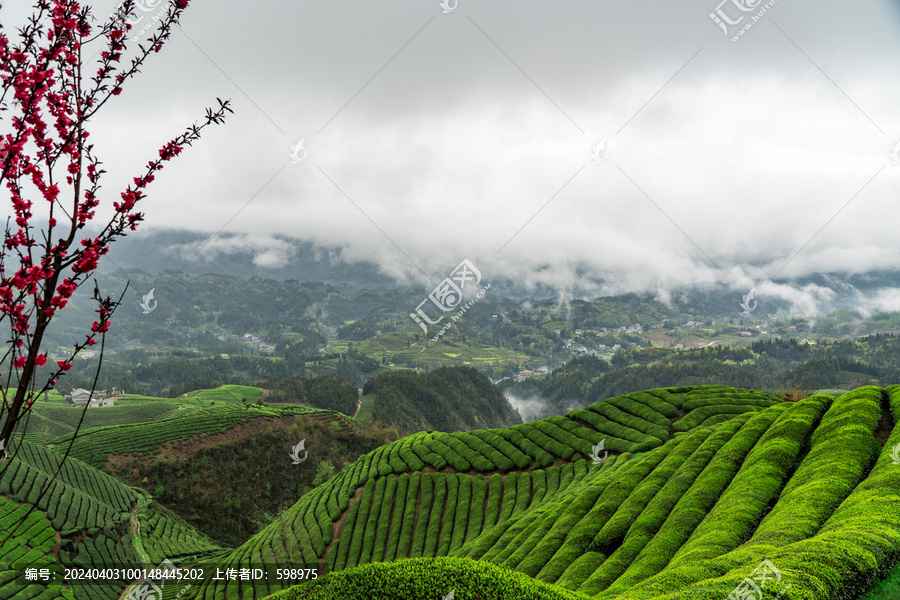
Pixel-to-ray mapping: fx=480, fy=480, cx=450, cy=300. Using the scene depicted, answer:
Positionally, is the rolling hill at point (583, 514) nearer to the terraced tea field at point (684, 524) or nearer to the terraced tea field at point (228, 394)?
the terraced tea field at point (684, 524)

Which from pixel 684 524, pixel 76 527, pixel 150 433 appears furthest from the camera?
pixel 150 433

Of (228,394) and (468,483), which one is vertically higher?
(228,394)

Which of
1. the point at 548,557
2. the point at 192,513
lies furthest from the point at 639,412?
the point at 192,513

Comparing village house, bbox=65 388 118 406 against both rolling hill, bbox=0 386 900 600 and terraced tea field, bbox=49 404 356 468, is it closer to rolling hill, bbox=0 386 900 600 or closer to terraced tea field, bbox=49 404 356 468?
terraced tea field, bbox=49 404 356 468

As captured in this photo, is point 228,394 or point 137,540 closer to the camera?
point 137,540

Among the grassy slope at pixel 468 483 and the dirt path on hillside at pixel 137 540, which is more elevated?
the dirt path on hillside at pixel 137 540

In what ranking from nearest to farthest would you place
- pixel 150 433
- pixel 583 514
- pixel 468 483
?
pixel 583 514 → pixel 468 483 → pixel 150 433

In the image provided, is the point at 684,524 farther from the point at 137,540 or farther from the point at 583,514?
the point at 137,540

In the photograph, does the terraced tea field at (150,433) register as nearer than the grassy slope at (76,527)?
No

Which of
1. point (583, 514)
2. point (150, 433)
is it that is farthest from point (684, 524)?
point (150, 433)

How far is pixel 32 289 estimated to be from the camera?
15.0ft

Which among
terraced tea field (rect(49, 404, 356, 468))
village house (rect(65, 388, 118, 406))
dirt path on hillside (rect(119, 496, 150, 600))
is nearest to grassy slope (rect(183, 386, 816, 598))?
dirt path on hillside (rect(119, 496, 150, 600))

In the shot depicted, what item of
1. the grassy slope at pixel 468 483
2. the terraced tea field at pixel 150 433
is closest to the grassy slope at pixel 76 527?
the terraced tea field at pixel 150 433

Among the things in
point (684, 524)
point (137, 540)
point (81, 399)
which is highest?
point (81, 399)
